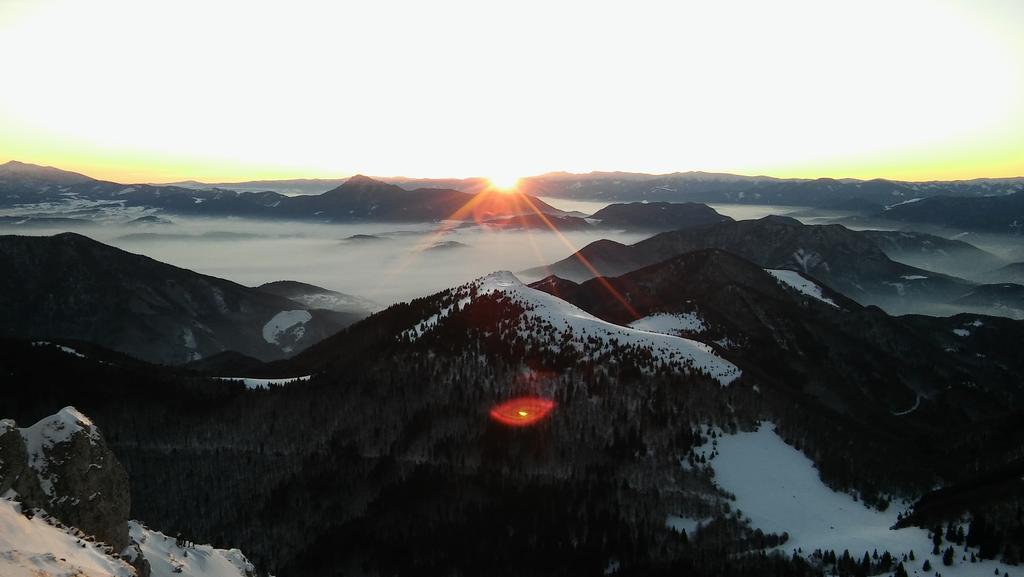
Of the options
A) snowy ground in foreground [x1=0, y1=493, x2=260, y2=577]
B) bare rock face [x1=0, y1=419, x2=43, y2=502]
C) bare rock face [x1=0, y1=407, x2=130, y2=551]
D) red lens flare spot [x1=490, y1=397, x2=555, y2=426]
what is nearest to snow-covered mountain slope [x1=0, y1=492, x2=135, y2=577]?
snowy ground in foreground [x1=0, y1=493, x2=260, y2=577]

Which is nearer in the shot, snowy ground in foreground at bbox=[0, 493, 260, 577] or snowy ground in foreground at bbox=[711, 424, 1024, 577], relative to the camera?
snowy ground in foreground at bbox=[0, 493, 260, 577]

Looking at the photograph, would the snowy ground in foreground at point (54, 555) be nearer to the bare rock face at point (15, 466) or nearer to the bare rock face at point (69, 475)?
the bare rock face at point (15, 466)

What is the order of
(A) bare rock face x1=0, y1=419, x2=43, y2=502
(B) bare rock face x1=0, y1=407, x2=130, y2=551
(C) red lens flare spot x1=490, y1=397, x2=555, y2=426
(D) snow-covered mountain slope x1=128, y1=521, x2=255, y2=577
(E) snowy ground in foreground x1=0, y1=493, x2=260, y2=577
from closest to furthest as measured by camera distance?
(E) snowy ground in foreground x1=0, y1=493, x2=260, y2=577 → (A) bare rock face x1=0, y1=419, x2=43, y2=502 → (B) bare rock face x1=0, y1=407, x2=130, y2=551 → (D) snow-covered mountain slope x1=128, y1=521, x2=255, y2=577 → (C) red lens flare spot x1=490, y1=397, x2=555, y2=426

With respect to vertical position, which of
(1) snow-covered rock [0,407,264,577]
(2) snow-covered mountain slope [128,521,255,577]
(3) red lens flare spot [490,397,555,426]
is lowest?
(3) red lens flare spot [490,397,555,426]

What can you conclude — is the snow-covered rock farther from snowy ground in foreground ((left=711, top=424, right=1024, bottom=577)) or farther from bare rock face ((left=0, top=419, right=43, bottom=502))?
snowy ground in foreground ((left=711, top=424, right=1024, bottom=577))

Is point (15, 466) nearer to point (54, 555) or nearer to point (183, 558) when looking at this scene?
point (54, 555)

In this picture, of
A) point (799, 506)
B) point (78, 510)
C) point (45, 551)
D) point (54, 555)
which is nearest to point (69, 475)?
point (78, 510)

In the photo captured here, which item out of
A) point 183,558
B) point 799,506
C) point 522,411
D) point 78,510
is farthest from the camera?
point 522,411
